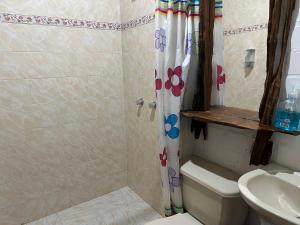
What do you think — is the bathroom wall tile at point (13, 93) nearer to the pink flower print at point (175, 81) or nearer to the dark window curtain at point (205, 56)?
the pink flower print at point (175, 81)

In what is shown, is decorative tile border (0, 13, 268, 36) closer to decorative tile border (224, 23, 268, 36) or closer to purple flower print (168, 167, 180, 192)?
decorative tile border (224, 23, 268, 36)

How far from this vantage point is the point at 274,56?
111cm

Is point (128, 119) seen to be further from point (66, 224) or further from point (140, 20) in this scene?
point (66, 224)

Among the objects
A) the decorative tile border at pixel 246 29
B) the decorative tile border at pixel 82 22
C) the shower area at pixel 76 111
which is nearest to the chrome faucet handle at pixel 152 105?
the shower area at pixel 76 111

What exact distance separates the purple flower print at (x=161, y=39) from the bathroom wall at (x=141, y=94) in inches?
11.3

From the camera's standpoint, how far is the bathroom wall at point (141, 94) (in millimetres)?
1782

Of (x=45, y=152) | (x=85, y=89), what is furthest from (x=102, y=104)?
(x=45, y=152)

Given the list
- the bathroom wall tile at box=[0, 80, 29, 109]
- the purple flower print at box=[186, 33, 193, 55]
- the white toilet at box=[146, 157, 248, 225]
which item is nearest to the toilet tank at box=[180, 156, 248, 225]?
the white toilet at box=[146, 157, 248, 225]

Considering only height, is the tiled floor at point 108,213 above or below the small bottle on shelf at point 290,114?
below

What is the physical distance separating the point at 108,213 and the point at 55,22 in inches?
65.2

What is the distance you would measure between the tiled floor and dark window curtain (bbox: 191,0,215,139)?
1120 mm

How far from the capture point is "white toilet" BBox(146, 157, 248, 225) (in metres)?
1.28

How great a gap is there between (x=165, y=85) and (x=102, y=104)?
2.74ft

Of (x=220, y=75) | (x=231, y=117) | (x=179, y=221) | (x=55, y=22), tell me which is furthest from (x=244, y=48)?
(x=55, y=22)
